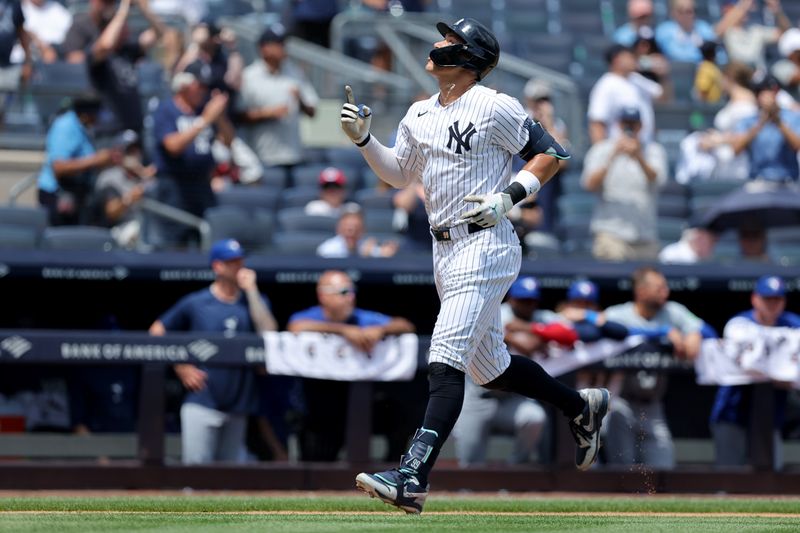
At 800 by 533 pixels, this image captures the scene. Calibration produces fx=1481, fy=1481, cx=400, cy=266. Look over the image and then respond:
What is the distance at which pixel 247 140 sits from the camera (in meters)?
11.0

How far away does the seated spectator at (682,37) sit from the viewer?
13367 mm

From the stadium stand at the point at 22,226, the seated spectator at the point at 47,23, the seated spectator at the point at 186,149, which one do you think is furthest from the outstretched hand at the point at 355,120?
the seated spectator at the point at 47,23

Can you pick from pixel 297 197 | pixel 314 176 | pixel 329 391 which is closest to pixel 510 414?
pixel 329 391

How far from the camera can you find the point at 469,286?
5328 mm

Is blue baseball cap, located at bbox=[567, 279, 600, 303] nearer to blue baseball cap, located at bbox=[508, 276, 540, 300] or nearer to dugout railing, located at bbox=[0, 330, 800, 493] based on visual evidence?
blue baseball cap, located at bbox=[508, 276, 540, 300]

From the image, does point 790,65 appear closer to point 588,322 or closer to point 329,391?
point 588,322

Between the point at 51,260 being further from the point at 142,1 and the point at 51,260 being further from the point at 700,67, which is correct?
the point at 700,67

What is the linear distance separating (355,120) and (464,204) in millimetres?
537

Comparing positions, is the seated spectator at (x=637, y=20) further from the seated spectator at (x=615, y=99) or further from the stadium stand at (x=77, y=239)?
the stadium stand at (x=77, y=239)

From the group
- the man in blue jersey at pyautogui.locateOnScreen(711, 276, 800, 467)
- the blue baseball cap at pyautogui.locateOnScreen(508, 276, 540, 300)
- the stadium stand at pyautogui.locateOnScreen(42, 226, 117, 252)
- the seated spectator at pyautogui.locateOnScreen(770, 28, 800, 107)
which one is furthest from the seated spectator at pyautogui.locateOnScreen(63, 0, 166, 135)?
the seated spectator at pyautogui.locateOnScreen(770, 28, 800, 107)

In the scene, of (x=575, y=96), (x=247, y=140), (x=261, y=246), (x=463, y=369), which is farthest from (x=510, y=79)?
(x=463, y=369)

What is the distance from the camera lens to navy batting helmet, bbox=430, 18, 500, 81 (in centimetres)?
543

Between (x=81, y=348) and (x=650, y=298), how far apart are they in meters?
3.32

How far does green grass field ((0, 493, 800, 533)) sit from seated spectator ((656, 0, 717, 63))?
6689 mm
